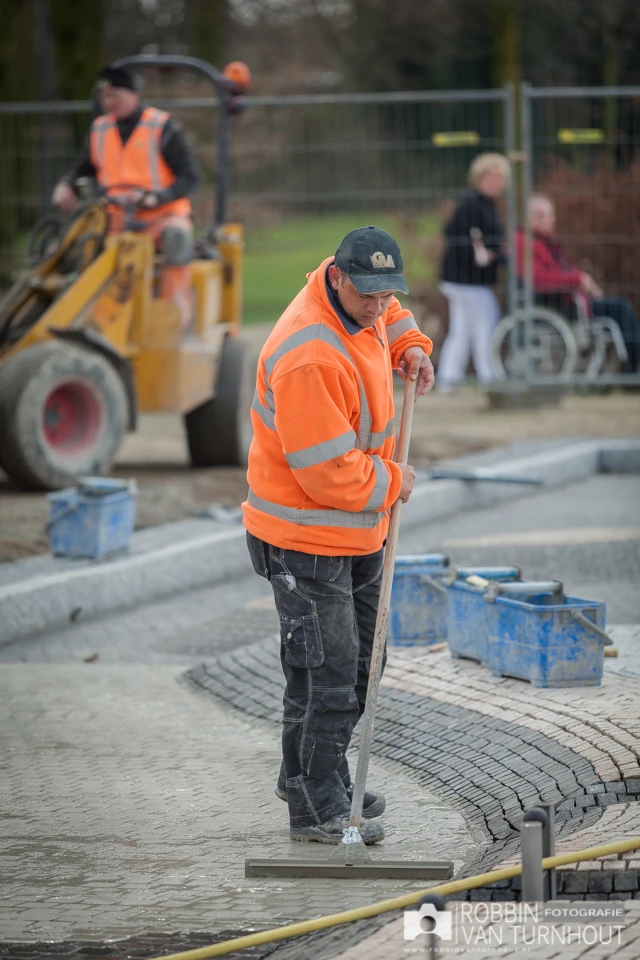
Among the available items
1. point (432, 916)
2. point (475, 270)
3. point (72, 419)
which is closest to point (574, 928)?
point (432, 916)

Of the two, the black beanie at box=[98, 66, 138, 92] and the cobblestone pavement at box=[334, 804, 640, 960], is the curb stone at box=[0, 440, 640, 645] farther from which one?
the cobblestone pavement at box=[334, 804, 640, 960]

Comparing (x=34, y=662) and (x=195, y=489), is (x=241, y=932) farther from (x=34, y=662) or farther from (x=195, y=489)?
(x=195, y=489)

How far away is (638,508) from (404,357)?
5666 mm

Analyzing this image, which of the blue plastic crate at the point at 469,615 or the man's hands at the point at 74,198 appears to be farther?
the man's hands at the point at 74,198

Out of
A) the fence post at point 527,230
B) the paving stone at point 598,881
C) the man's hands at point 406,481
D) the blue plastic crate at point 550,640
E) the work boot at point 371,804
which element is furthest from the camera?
the fence post at point 527,230

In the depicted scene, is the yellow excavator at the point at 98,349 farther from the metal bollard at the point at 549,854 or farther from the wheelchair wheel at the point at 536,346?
the metal bollard at the point at 549,854

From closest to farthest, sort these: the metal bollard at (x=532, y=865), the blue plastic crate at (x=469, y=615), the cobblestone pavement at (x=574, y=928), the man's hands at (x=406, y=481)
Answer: the cobblestone pavement at (x=574, y=928), the metal bollard at (x=532, y=865), the man's hands at (x=406, y=481), the blue plastic crate at (x=469, y=615)

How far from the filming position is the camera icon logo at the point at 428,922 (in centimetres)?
335

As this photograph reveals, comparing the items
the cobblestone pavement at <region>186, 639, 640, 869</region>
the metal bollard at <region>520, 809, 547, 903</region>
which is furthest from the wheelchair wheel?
the metal bollard at <region>520, 809, 547, 903</region>

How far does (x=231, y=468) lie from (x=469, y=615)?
517 cm

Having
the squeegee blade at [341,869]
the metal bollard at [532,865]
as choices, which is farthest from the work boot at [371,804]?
the metal bollard at [532,865]

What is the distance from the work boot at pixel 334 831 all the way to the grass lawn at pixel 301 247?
27.0ft

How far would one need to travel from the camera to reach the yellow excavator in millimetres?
9227

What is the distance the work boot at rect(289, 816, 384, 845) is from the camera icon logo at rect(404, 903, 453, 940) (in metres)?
0.83
